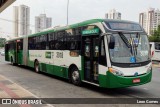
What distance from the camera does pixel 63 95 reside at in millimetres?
9531

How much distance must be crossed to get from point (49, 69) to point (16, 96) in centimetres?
655

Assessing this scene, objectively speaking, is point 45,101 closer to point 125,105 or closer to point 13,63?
point 125,105

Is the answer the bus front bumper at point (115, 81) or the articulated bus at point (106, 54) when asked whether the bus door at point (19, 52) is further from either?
the bus front bumper at point (115, 81)

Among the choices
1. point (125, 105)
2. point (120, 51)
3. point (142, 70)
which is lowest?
point (125, 105)

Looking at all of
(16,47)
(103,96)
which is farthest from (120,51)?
(16,47)

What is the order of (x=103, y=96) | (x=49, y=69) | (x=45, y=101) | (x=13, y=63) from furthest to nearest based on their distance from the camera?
(x=13, y=63) → (x=49, y=69) → (x=103, y=96) → (x=45, y=101)

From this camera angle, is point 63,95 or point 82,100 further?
point 63,95

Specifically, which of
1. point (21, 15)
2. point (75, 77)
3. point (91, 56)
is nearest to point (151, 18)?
point (21, 15)

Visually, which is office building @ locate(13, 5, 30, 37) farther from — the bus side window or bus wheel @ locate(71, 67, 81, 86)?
the bus side window

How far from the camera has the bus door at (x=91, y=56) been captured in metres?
10.1

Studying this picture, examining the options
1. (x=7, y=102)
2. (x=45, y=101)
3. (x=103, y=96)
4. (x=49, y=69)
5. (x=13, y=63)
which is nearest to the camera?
(x=7, y=102)

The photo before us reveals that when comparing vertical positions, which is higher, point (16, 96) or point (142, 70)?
point (142, 70)

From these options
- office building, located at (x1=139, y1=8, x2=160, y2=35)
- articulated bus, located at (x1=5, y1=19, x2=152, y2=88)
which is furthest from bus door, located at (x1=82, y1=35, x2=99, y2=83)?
office building, located at (x1=139, y1=8, x2=160, y2=35)

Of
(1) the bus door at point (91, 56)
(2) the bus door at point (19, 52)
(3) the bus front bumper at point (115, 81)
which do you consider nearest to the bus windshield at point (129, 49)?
(3) the bus front bumper at point (115, 81)
